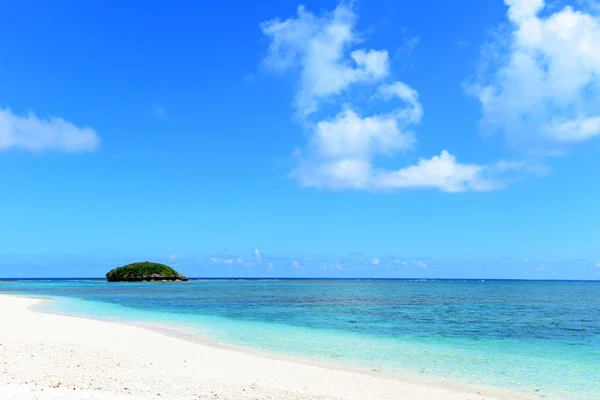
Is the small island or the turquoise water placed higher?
the small island

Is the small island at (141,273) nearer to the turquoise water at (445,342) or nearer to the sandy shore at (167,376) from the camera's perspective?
the turquoise water at (445,342)

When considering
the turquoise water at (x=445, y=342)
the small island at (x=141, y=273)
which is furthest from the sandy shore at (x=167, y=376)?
the small island at (x=141, y=273)

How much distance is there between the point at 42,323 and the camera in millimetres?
29281

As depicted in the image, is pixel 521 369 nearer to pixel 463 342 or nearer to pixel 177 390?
pixel 463 342

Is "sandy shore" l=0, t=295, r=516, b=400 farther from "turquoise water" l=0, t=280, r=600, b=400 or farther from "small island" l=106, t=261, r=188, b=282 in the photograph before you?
"small island" l=106, t=261, r=188, b=282

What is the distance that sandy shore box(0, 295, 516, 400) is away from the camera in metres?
13.0

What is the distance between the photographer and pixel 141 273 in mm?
186250

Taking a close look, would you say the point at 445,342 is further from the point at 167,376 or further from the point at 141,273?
the point at 141,273

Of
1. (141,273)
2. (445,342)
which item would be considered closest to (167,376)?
(445,342)

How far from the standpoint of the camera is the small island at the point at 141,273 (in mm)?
185750

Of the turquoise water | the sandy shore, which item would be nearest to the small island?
the turquoise water

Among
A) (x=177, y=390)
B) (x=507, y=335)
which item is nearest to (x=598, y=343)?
(x=507, y=335)

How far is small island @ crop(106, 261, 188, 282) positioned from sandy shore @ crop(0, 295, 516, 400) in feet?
568

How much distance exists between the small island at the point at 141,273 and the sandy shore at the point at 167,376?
173047 millimetres
